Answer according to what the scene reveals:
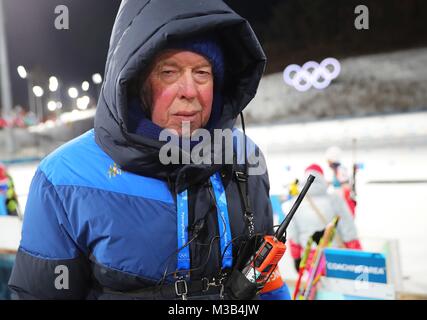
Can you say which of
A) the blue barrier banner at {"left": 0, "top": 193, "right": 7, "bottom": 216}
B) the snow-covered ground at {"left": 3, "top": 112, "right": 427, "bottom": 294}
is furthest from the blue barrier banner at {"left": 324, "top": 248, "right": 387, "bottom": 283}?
the blue barrier banner at {"left": 0, "top": 193, "right": 7, "bottom": 216}

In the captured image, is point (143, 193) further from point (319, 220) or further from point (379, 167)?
point (379, 167)

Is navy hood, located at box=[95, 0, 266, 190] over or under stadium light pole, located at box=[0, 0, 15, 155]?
under

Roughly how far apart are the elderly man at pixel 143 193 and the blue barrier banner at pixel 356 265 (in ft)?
4.51

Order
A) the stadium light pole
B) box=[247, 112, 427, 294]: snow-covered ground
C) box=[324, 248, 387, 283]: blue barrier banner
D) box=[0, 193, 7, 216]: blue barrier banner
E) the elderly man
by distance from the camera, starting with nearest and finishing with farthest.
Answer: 1. the elderly man
2. box=[324, 248, 387, 283]: blue barrier banner
3. the stadium light pole
4. box=[247, 112, 427, 294]: snow-covered ground
5. box=[0, 193, 7, 216]: blue barrier banner

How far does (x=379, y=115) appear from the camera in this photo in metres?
8.51

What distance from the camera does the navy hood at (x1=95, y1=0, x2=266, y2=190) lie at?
85 centimetres

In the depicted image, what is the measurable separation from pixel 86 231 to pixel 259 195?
17.6 inches

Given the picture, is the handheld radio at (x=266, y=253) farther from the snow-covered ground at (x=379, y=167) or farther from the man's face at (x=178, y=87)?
the snow-covered ground at (x=379, y=167)

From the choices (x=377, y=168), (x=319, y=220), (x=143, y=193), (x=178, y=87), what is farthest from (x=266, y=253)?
(x=377, y=168)

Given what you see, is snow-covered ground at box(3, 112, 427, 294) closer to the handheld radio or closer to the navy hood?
the handheld radio

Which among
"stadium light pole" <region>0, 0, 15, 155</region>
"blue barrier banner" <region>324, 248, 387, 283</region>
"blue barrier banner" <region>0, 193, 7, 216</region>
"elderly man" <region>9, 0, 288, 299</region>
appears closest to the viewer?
"elderly man" <region>9, 0, 288, 299</region>

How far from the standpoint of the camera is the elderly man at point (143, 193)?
0.85 m

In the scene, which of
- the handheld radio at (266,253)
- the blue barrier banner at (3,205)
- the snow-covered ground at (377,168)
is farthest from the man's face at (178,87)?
the blue barrier banner at (3,205)

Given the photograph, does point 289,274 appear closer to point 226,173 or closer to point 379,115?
point 226,173
